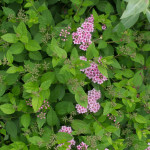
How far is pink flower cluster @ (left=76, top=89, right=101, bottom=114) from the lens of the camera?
2590 millimetres

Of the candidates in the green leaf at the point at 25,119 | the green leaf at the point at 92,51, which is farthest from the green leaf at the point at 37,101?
the green leaf at the point at 92,51

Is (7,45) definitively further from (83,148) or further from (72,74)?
(83,148)

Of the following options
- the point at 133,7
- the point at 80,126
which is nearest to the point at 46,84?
the point at 80,126

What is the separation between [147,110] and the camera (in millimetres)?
2830

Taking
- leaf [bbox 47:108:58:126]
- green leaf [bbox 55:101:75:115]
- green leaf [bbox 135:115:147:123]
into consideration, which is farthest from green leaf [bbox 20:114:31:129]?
green leaf [bbox 135:115:147:123]

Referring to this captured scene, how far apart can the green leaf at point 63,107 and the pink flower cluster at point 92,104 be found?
0.10m

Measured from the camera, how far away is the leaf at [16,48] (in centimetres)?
232

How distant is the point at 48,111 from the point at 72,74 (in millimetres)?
569

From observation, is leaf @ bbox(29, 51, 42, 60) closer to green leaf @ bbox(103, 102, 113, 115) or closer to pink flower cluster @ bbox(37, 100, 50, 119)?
pink flower cluster @ bbox(37, 100, 50, 119)

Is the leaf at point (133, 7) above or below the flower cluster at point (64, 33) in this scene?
above

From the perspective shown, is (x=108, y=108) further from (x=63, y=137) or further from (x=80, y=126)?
(x=63, y=137)

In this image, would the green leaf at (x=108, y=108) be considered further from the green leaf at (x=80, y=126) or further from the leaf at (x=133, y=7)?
the leaf at (x=133, y=7)

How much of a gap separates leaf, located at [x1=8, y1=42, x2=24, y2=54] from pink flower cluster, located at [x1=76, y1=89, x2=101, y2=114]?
946mm

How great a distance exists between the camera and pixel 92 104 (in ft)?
8.56
